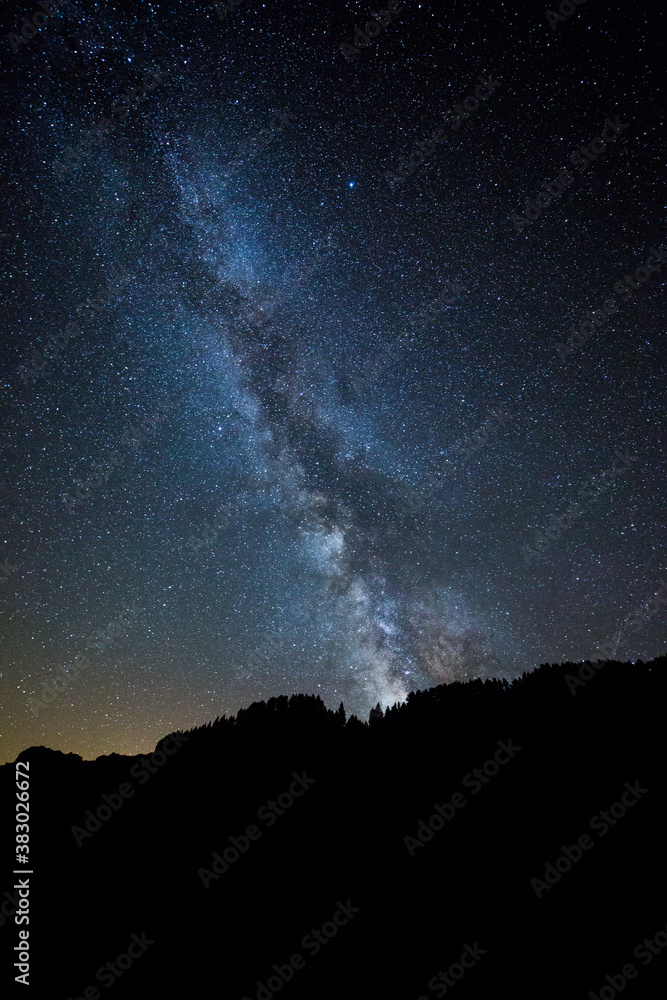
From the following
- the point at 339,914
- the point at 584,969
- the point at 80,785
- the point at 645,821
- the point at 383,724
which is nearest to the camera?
the point at 584,969

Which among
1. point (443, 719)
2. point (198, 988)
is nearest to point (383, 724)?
point (443, 719)

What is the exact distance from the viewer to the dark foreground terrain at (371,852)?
19.0ft

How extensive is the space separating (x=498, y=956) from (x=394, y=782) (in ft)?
21.0

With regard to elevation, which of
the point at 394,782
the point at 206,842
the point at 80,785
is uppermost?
the point at 80,785

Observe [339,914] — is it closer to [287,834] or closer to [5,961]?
[287,834]

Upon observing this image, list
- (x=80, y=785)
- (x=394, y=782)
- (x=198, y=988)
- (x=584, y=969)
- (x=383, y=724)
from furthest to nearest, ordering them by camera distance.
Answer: (x=383, y=724)
(x=80, y=785)
(x=394, y=782)
(x=584, y=969)
(x=198, y=988)

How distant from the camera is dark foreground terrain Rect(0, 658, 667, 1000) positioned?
578 cm

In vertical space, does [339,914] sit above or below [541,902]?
above

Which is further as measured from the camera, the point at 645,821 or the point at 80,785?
the point at 80,785

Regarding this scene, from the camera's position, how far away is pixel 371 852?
29.9ft

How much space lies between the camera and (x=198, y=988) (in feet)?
17.6

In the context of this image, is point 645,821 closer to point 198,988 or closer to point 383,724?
point 383,724

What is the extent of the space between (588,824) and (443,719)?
4.80 m

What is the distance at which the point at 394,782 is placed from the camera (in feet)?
39.9
